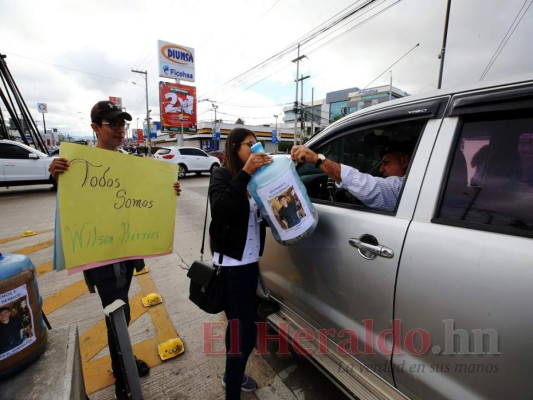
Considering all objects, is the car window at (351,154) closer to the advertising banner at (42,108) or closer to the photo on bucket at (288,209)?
the photo on bucket at (288,209)

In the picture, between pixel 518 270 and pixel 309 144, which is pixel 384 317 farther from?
pixel 309 144

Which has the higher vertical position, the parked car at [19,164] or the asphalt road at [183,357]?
the parked car at [19,164]

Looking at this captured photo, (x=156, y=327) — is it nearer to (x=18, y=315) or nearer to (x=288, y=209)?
(x=18, y=315)

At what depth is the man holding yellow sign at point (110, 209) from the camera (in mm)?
1431

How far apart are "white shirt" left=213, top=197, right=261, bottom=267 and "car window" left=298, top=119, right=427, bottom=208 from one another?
54 centimetres

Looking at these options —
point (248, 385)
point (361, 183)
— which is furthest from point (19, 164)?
point (361, 183)

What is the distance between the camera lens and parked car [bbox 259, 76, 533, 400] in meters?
0.99

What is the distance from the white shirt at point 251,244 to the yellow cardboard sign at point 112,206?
1.60 ft

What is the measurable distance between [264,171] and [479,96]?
0.98 metres

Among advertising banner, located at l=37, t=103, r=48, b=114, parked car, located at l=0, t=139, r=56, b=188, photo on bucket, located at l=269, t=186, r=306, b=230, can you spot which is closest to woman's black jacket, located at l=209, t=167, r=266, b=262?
photo on bucket, located at l=269, t=186, r=306, b=230

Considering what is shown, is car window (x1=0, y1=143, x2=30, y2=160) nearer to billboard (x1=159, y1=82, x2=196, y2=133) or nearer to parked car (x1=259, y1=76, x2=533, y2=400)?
parked car (x1=259, y1=76, x2=533, y2=400)

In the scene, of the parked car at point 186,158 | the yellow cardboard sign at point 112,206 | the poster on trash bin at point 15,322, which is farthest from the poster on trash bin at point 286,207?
the parked car at point 186,158

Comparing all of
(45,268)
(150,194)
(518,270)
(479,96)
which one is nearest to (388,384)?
(518,270)

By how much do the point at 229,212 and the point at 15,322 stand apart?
99cm
